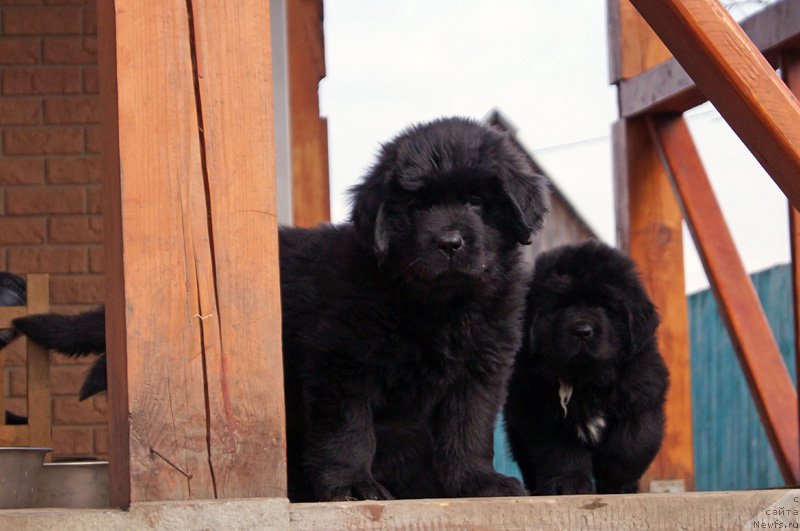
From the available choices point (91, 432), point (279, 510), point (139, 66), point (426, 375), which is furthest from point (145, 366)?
point (91, 432)

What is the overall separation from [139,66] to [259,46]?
0.80ft

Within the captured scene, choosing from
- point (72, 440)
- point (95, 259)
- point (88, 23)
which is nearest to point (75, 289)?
point (95, 259)

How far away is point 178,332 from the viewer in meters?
2.36

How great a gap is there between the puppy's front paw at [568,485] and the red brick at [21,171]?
3522 millimetres

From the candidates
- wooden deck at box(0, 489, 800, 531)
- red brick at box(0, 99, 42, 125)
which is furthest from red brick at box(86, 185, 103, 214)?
wooden deck at box(0, 489, 800, 531)

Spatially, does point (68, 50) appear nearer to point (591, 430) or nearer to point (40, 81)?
point (40, 81)

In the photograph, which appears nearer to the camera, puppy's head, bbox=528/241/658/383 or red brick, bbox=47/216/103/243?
puppy's head, bbox=528/241/658/383

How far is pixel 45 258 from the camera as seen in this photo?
647 cm

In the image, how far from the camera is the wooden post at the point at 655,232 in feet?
19.4

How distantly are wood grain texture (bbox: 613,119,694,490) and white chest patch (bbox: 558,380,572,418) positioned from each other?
4.86 ft

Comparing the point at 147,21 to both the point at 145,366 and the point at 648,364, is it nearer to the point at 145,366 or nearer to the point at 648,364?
the point at 145,366

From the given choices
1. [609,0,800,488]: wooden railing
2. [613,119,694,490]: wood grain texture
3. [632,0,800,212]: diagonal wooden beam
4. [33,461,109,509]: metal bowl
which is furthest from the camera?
[613,119,694,490]: wood grain texture

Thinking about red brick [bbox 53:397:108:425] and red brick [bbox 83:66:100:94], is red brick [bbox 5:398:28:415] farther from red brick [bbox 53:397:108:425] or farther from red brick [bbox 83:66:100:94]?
red brick [bbox 83:66:100:94]

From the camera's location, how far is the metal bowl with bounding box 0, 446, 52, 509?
9.56ft
